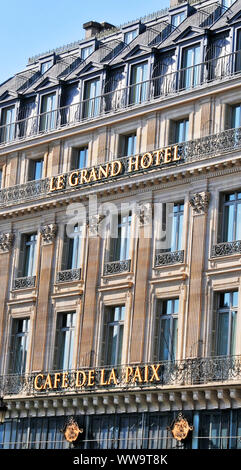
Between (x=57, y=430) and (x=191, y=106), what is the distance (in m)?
13.0

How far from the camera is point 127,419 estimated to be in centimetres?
4784

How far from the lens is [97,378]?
49.0 meters

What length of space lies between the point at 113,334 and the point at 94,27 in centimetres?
1649

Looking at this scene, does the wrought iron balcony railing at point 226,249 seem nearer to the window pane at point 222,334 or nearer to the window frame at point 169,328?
the window pane at point 222,334

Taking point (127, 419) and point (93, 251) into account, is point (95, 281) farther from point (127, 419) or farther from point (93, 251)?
point (127, 419)

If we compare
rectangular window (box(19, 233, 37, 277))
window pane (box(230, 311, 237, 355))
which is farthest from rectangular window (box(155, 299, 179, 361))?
rectangular window (box(19, 233, 37, 277))

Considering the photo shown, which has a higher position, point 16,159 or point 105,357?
point 16,159

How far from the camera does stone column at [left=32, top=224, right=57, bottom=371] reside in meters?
51.8

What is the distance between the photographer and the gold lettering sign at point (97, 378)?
4703 centimetres

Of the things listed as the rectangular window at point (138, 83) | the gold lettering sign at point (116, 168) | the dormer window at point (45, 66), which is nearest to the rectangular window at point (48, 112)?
the gold lettering sign at point (116, 168)

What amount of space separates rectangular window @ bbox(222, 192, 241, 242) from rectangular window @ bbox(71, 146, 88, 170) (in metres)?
8.17

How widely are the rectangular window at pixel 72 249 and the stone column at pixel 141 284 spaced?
145 inches

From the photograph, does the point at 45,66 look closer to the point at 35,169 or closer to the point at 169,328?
the point at 35,169

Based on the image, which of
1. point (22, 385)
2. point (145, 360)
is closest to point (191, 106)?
point (145, 360)
